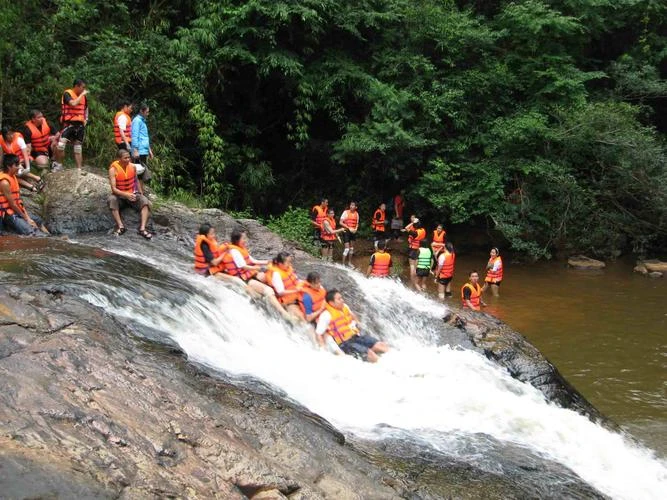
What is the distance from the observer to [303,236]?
1625cm

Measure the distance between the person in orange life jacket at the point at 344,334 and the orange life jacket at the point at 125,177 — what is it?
4120 mm

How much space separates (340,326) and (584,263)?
12.4 m

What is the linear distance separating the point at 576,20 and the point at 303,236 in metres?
10.9

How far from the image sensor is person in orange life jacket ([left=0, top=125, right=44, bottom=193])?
1030 centimetres

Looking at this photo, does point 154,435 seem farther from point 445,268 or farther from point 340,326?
point 445,268

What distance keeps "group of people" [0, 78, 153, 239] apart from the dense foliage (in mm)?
3681

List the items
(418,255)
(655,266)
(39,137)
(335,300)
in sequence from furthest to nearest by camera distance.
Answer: (655,266), (418,255), (39,137), (335,300)

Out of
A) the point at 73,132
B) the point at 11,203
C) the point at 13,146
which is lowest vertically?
the point at 11,203

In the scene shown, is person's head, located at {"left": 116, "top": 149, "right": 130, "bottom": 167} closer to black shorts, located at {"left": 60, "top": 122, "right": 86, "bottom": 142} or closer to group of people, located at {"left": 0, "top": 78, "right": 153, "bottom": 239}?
group of people, located at {"left": 0, "top": 78, "right": 153, "bottom": 239}

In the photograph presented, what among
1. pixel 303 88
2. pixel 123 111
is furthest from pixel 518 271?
pixel 123 111

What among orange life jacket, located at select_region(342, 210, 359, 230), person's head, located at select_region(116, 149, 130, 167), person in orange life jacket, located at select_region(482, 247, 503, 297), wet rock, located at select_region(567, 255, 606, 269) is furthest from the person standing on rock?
wet rock, located at select_region(567, 255, 606, 269)

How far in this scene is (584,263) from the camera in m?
18.4

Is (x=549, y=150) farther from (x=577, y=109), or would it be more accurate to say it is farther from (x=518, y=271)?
(x=518, y=271)

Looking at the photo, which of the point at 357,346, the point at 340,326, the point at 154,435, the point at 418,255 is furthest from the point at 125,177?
the point at 418,255
